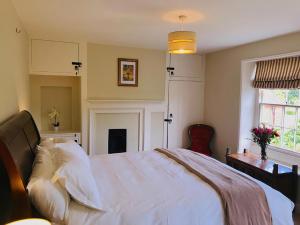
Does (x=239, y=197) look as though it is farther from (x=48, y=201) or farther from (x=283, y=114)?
(x=283, y=114)

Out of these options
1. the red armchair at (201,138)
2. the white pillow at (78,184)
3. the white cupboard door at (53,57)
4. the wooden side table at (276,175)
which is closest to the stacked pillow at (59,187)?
the white pillow at (78,184)

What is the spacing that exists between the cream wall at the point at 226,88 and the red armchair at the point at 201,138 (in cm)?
13

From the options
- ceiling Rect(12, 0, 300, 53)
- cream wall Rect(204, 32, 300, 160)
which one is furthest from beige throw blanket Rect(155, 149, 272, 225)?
cream wall Rect(204, 32, 300, 160)

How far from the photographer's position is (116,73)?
435 cm

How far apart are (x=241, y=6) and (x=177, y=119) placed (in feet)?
9.38

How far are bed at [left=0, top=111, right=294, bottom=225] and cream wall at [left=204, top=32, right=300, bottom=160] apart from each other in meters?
2.23

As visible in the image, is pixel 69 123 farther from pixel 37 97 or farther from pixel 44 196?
pixel 44 196

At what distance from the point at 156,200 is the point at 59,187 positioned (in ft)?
2.17

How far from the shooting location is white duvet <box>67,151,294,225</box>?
155cm

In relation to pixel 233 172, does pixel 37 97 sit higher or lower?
higher

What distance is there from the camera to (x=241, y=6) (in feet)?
7.54

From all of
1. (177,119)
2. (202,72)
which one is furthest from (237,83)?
(177,119)

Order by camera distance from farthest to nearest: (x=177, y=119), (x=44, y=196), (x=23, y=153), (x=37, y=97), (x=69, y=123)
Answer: (x=177, y=119) < (x=69, y=123) < (x=37, y=97) < (x=23, y=153) < (x=44, y=196)

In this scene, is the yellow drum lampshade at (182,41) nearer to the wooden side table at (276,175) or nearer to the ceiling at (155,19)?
the ceiling at (155,19)
